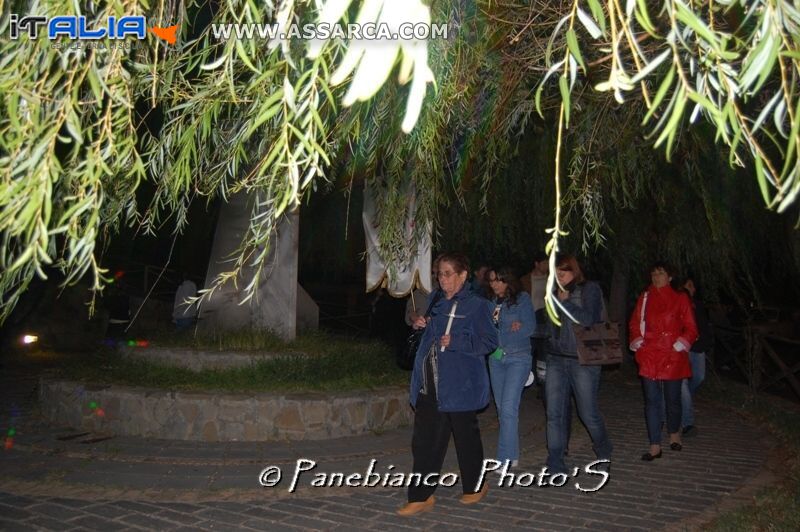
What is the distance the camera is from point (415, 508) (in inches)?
197

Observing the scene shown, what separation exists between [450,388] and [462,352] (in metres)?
0.28

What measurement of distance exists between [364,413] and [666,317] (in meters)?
3.28

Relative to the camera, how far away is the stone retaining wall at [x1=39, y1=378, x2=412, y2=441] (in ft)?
23.0

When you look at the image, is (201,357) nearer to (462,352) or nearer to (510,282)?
(510,282)

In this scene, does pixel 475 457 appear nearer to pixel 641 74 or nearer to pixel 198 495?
pixel 198 495

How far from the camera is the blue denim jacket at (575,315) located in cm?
566

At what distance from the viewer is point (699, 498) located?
17.5 ft

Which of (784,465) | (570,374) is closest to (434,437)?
(570,374)

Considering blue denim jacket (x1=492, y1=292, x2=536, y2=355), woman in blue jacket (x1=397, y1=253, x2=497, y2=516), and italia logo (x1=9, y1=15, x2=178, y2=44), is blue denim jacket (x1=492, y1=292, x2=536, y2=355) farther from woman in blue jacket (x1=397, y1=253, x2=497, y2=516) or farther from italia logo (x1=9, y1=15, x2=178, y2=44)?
italia logo (x1=9, y1=15, x2=178, y2=44)

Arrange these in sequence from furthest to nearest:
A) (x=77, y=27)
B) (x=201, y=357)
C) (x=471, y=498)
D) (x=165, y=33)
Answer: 1. (x=201, y=357)
2. (x=471, y=498)
3. (x=165, y=33)
4. (x=77, y=27)

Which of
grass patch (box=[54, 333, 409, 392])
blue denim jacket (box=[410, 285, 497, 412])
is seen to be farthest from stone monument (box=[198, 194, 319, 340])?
blue denim jacket (box=[410, 285, 497, 412])

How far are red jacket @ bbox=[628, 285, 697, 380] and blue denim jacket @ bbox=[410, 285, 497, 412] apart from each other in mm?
2143

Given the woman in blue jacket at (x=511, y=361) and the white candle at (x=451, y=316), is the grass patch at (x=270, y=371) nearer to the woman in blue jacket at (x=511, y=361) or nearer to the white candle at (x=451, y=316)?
the woman in blue jacket at (x=511, y=361)

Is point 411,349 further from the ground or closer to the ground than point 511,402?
further from the ground
